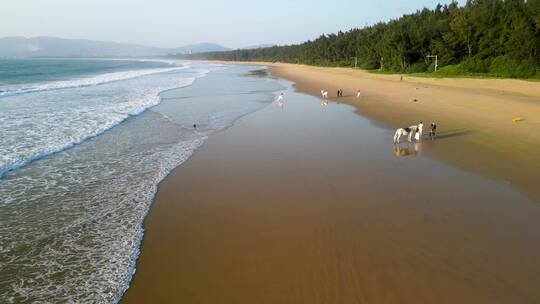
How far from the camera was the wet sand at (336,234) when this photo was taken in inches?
218

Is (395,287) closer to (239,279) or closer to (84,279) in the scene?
(239,279)

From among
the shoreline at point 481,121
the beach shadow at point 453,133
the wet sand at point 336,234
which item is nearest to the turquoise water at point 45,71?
the shoreline at point 481,121

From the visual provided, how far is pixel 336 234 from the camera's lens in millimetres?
7195

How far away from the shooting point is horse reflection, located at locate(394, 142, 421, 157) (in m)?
13.0

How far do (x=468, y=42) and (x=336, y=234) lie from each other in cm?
5174

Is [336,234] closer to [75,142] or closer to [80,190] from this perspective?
[80,190]

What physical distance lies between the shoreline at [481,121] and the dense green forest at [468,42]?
8632 mm

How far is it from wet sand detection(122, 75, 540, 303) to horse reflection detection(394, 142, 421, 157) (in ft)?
1.57

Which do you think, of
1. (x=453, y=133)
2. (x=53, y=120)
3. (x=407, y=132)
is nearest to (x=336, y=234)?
(x=407, y=132)

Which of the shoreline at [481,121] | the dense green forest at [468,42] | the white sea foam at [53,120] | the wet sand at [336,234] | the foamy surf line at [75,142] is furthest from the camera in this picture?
the dense green forest at [468,42]

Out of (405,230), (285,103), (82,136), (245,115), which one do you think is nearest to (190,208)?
(405,230)

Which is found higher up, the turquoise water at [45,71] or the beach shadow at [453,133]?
the turquoise water at [45,71]

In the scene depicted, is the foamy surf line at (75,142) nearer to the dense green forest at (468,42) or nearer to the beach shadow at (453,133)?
the beach shadow at (453,133)

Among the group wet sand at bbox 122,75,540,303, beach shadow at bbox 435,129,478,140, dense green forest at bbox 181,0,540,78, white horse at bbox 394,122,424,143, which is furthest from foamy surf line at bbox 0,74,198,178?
dense green forest at bbox 181,0,540,78
